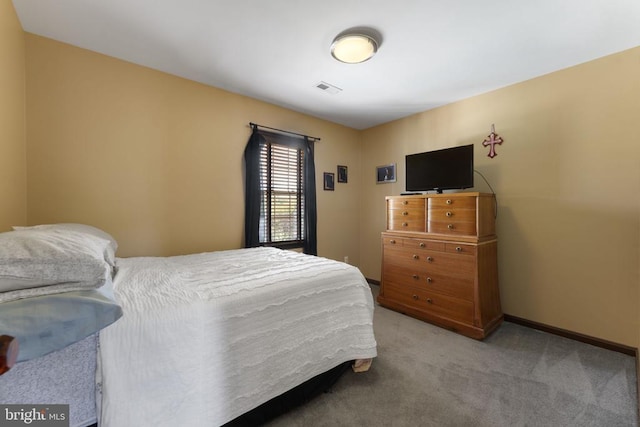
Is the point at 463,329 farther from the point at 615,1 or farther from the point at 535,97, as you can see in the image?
the point at 615,1

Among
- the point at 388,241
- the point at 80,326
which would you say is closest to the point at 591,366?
the point at 388,241

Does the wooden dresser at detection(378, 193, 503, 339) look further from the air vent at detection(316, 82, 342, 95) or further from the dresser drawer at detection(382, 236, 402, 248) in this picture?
the air vent at detection(316, 82, 342, 95)

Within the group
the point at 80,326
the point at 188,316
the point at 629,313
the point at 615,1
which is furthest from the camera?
the point at 629,313

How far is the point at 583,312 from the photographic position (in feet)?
7.71

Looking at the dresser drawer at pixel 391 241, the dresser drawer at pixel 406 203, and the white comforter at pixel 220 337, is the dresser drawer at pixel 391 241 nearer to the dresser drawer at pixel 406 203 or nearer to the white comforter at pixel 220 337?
the dresser drawer at pixel 406 203

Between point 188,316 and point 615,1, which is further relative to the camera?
point 615,1

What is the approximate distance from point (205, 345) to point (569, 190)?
3.32 meters

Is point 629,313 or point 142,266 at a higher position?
point 142,266

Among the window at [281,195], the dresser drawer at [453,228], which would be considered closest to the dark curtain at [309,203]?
the window at [281,195]

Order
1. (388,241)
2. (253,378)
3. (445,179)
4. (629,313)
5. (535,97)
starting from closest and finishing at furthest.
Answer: (253,378) → (629,313) → (535,97) → (445,179) → (388,241)

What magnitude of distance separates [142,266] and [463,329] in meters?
2.92

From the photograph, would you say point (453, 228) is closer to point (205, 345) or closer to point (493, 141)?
point (493, 141)

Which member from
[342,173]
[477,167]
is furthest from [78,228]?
[477,167]

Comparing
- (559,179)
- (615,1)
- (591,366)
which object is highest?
(615,1)
